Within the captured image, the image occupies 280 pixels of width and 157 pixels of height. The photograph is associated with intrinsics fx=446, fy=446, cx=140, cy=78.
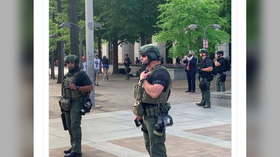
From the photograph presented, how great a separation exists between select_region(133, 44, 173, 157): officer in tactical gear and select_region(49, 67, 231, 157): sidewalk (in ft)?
5.29

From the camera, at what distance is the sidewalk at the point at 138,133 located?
Answer: 24.3ft

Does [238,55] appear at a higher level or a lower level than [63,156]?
higher

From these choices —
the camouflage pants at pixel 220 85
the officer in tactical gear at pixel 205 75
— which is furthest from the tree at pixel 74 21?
the officer in tactical gear at pixel 205 75

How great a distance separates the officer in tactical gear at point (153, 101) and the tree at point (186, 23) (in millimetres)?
16516

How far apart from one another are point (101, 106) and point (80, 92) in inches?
264

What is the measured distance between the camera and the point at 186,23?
22484mm

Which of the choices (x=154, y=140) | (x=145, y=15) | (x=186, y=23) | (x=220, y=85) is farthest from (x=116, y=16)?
(x=154, y=140)

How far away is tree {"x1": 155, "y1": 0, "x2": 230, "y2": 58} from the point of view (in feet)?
73.2

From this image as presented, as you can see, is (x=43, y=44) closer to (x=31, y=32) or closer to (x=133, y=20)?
(x=31, y=32)

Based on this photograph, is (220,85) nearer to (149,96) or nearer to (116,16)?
(149,96)

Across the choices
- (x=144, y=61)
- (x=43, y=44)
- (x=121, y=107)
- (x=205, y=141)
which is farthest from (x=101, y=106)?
(x=43, y=44)

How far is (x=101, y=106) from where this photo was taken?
13.7 m

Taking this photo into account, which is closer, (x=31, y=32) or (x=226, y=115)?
(x=31, y=32)

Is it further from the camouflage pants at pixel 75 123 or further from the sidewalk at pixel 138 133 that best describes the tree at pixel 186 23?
the camouflage pants at pixel 75 123
